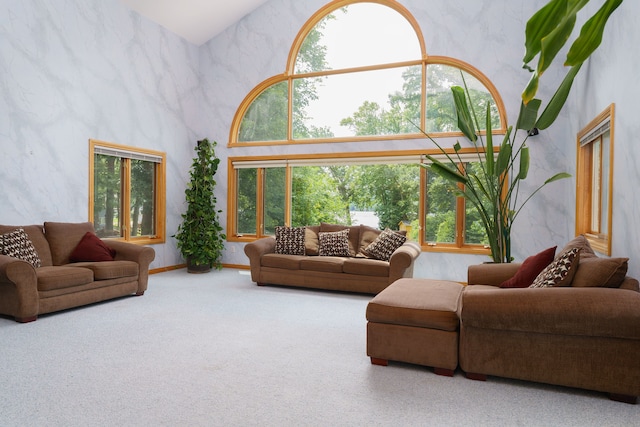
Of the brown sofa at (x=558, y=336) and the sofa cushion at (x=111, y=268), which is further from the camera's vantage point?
the sofa cushion at (x=111, y=268)

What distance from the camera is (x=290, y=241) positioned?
6.10 metres

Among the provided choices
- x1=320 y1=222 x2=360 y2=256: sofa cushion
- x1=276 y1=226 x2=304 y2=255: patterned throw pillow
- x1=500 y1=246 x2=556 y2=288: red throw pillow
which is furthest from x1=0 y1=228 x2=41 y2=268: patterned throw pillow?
x1=500 y1=246 x2=556 y2=288: red throw pillow

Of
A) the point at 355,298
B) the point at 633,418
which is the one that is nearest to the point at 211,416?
the point at 633,418

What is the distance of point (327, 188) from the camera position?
693 cm

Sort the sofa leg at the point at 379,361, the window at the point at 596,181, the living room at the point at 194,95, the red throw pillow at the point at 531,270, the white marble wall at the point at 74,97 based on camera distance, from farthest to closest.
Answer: the white marble wall at the point at 74,97 → the living room at the point at 194,95 → the window at the point at 596,181 → the red throw pillow at the point at 531,270 → the sofa leg at the point at 379,361

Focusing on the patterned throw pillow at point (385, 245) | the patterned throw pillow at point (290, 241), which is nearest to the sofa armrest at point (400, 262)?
the patterned throw pillow at point (385, 245)

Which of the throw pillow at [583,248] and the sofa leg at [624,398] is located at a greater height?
the throw pillow at [583,248]

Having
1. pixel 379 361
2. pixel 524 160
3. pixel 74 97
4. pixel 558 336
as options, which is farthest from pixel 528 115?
pixel 74 97

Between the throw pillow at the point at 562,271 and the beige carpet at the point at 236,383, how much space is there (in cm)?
69

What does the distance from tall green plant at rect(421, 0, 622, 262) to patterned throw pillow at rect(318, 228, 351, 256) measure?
1.58 m

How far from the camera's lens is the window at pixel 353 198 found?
614 centimetres

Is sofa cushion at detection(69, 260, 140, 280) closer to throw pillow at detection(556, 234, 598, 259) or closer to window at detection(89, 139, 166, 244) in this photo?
window at detection(89, 139, 166, 244)

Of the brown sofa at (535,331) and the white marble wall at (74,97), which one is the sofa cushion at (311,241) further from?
the brown sofa at (535,331)

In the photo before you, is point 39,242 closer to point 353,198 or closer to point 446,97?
point 353,198
